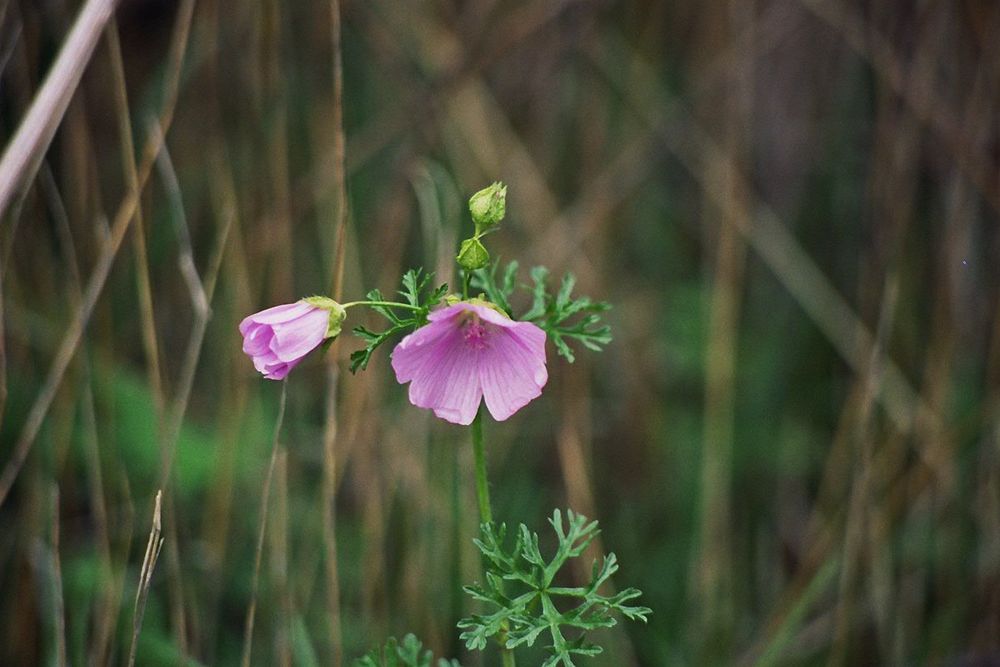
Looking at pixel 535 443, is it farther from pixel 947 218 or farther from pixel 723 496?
pixel 947 218

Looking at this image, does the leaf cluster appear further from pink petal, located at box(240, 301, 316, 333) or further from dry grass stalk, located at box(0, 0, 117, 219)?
dry grass stalk, located at box(0, 0, 117, 219)

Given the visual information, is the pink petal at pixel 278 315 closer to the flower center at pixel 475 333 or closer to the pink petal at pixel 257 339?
the pink petal at pixel 257 339

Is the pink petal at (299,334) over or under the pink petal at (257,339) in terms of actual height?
under

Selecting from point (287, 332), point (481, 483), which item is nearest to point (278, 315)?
point (287, 332)

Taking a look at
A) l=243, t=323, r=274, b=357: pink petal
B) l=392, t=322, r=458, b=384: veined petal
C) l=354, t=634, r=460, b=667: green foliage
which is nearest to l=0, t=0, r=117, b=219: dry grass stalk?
l=243, t=323, r=274, b=357: pink petal

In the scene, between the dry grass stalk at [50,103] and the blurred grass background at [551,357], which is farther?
the blurred grass background at [551,357]

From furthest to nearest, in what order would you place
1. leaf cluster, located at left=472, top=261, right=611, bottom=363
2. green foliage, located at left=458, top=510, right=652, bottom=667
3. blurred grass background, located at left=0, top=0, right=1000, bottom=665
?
blurred grass background, located at left=0, top=0, right=1000, bottom=665 → leaf cluster, located at left=472, top=261, right=611, bottom=363 → green foliage, located at left=458, top=510, right=652, bottom=667

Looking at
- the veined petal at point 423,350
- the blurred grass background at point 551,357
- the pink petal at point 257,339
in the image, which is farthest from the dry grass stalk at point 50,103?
the veined petal at point 423,350
